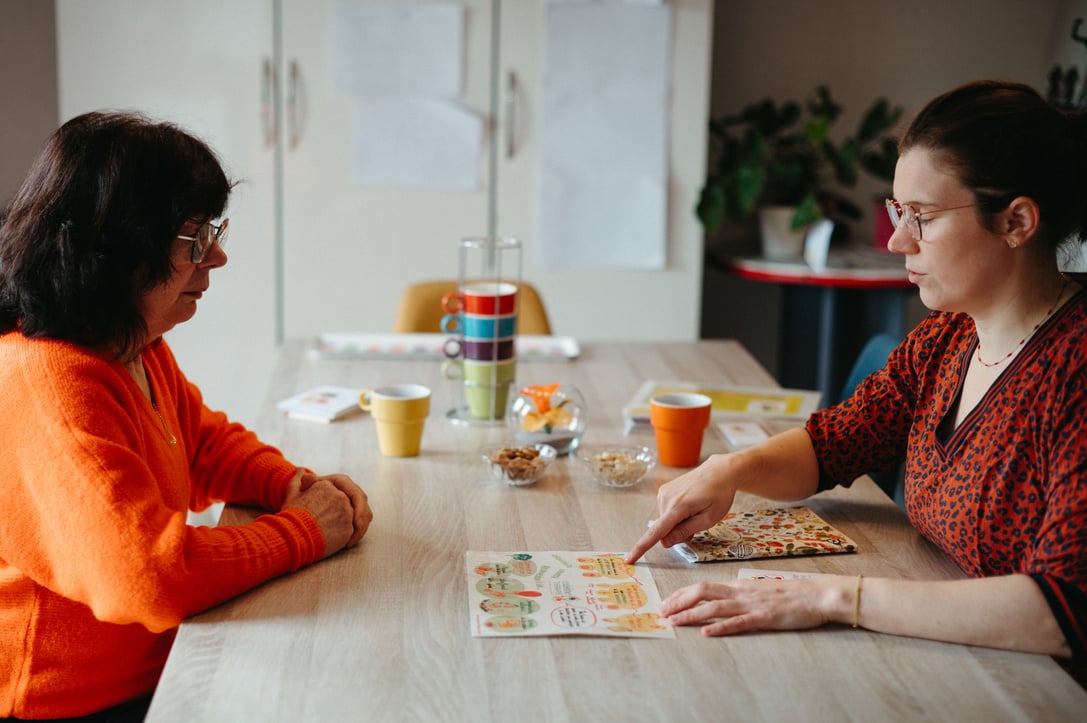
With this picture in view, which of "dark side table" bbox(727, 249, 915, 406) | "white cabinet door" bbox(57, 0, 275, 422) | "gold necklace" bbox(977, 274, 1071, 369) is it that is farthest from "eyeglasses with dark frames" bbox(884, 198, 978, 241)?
"white cabinet door" bbox(57, 0, 275, 422)

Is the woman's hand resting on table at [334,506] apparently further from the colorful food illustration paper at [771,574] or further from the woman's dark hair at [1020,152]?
the woman's dark hair at [1020,152]

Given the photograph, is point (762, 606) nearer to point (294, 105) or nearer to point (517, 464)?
point (517, 464)

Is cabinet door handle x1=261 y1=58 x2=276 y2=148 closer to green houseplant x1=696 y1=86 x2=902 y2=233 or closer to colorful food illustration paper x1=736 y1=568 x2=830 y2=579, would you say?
green houseplant x1=696 y1=86 x2=902 y2=233

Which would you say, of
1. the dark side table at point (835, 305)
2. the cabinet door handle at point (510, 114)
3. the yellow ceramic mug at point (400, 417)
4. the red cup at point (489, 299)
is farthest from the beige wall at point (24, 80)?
the yellow ceramic mug at point (400, 417)

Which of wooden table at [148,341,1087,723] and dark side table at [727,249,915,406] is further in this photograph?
dark side table at [727,249,915,406]

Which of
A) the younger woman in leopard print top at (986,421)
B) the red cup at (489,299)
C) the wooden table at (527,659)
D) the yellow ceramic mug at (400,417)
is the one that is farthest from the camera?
the red cup at (489,299)

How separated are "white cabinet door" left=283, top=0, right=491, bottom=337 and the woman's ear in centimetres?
Answer: 242

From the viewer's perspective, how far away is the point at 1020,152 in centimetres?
123

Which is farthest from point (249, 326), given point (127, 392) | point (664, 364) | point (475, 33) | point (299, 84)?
point (127, 392)

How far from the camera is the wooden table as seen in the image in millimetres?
973

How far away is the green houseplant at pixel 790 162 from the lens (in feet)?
11.6

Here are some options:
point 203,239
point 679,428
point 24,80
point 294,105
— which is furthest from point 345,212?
point 203,239

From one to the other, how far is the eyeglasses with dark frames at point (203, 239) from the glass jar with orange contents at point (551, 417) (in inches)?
23.2

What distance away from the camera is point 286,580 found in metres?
1.21
